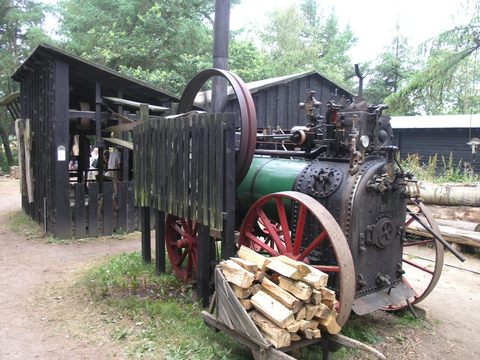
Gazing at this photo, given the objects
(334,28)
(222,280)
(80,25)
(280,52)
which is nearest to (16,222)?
(222,280)

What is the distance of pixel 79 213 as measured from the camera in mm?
8586

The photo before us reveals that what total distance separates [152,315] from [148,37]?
47.2 feet

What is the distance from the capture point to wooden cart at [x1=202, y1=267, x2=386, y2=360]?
3256 millimetres

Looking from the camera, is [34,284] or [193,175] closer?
[193,175]

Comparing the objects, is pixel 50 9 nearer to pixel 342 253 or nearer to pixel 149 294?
pixel 149 294

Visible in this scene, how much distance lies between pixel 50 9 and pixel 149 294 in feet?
65.1

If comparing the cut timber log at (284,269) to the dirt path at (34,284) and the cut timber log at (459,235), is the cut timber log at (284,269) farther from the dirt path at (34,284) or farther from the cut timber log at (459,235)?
the cut timber log at (459,235)

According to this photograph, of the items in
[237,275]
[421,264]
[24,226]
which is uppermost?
[237,275]

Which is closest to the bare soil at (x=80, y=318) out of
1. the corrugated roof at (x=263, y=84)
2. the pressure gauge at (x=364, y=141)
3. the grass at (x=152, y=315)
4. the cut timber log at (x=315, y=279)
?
the grass at (x=152, y=315)

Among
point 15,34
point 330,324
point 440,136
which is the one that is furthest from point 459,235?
point 15,34

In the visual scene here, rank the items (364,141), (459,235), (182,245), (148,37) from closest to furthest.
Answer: (364,141) < (182,245) < (459,235) < (148,37)

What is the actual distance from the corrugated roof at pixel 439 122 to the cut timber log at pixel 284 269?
46.6 feet

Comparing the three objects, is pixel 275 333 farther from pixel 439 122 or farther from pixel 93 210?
pixel 439 122

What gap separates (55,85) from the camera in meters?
8.13
